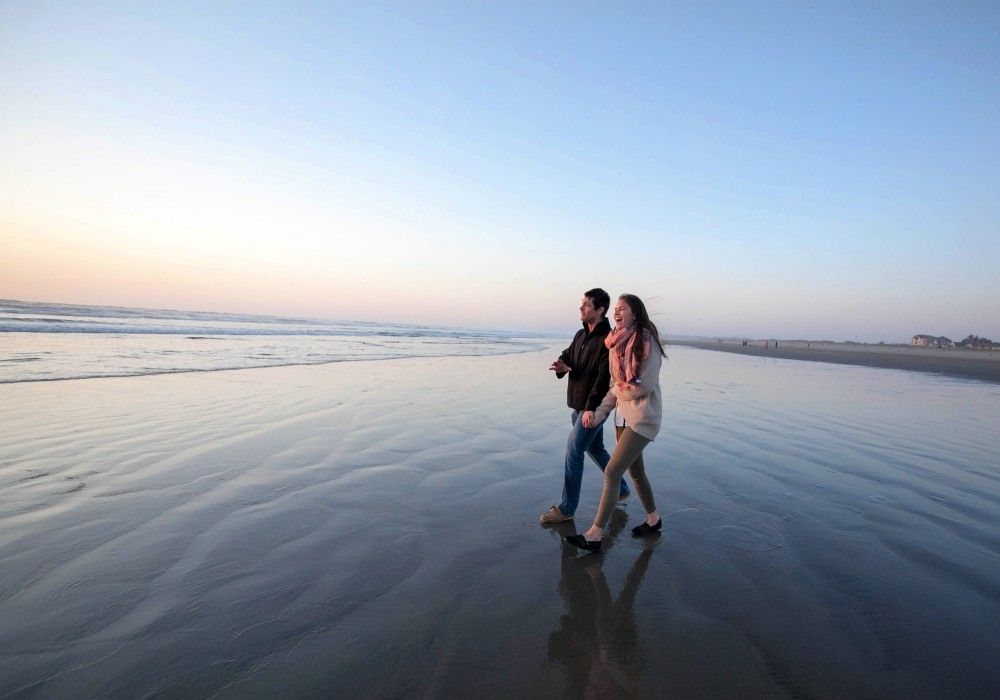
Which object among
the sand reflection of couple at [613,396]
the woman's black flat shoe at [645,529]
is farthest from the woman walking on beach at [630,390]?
the woman's black flat shoe at [645,529]

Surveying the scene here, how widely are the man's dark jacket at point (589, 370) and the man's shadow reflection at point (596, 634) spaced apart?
4.75ft

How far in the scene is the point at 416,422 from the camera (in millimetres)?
8469

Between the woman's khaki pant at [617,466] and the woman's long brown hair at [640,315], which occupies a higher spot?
the woman's long brown hair at [640,315]

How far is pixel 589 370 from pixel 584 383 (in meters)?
0.14

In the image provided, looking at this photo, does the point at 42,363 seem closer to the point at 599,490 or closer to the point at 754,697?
the point at 599,490

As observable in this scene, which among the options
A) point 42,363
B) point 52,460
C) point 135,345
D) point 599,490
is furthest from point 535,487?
point 135,345

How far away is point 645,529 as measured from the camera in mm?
4348

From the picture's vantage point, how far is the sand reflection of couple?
13.2 feet

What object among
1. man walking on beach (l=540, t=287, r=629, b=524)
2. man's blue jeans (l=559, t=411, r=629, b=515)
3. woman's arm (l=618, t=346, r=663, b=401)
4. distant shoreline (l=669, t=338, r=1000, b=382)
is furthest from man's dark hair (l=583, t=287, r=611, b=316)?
distant shoreline (l=669, t=338, r=1000, b=382)

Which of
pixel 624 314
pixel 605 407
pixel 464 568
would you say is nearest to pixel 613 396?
pixel 605 407

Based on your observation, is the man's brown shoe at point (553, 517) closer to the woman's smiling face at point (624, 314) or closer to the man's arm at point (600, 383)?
the man's arm at point (600, 383)

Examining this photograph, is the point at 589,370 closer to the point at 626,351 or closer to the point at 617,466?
the point at 626,351

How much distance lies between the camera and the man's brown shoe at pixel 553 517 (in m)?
4.48

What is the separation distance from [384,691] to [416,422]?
6223mm
